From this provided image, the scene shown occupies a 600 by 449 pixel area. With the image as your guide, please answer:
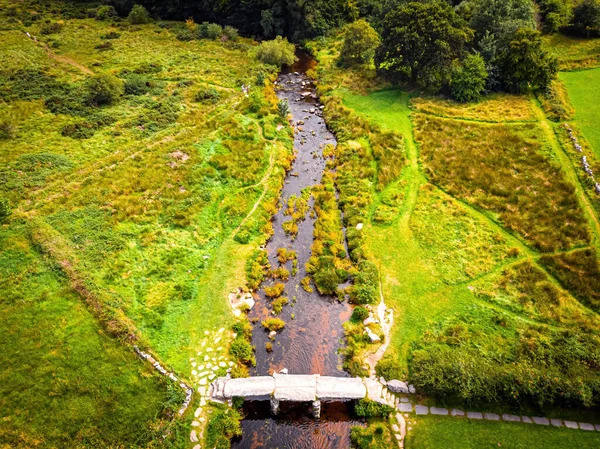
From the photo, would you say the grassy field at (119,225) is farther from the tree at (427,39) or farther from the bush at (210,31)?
the tree at (427,39)

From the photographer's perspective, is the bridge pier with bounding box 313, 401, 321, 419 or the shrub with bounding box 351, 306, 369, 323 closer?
the bridge pier with bounding box 313, 401, 321, 419

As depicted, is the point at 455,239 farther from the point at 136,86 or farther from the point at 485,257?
the point at 136,86

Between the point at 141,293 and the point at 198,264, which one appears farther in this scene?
the point at 198,264

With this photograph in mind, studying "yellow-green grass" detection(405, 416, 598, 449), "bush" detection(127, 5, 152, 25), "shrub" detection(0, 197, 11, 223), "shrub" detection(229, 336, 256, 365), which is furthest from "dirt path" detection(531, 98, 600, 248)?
"bush" detection(127, 5, 152, 25)

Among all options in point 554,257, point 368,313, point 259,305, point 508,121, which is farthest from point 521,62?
point 259,305

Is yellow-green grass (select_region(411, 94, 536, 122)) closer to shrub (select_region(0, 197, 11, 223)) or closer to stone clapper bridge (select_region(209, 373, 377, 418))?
stone clapper bridge (select_region(209, 373, 377, 418))

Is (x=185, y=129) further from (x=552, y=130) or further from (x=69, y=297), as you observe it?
(x=552, y=130)

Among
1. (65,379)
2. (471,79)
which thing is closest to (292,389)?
(65,379)
